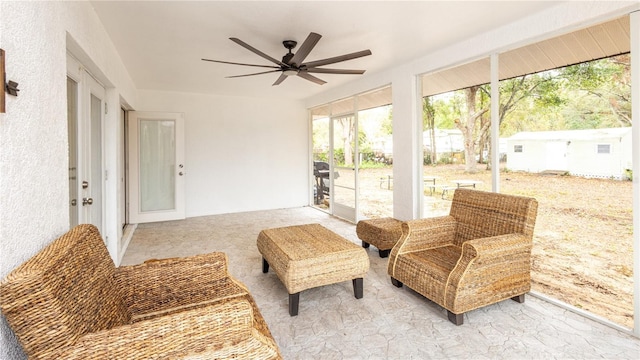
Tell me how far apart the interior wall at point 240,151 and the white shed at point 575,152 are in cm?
480

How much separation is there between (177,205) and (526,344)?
224 inches

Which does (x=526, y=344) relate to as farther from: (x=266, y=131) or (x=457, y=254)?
(x=266, y=131)

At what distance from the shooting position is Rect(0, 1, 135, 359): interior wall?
112 cm

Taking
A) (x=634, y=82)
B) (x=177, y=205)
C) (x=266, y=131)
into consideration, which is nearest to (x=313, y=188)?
(x=266, y=131)

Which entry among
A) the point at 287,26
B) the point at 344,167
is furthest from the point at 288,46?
the point at 344,167

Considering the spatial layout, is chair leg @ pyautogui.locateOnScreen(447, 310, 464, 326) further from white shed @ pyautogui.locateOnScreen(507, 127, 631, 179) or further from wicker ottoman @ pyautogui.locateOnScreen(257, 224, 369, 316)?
white shed @ pyautogui.locateOnScreen(507, 127, 631, 179)

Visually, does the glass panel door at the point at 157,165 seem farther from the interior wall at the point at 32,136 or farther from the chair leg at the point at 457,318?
the chair leg at the point at 457,318

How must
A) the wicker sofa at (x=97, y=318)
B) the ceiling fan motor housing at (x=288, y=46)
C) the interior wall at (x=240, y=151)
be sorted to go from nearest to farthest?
the wicker sofa at (x=97, y=318)
the ceiling fan motor housing at (x=288, y=46)
the interior wall at (x=240, y=151)

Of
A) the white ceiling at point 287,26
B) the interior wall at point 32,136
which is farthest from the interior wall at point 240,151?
the interior wall at point 32,136

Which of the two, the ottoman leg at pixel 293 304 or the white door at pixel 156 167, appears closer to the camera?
the ottoman leg at pixel 293 304

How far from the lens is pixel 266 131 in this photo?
6867 millimetres

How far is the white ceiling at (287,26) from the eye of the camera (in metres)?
2.61

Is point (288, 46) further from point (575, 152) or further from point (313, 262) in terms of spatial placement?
point (575, 152)

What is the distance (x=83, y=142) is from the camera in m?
2.51
